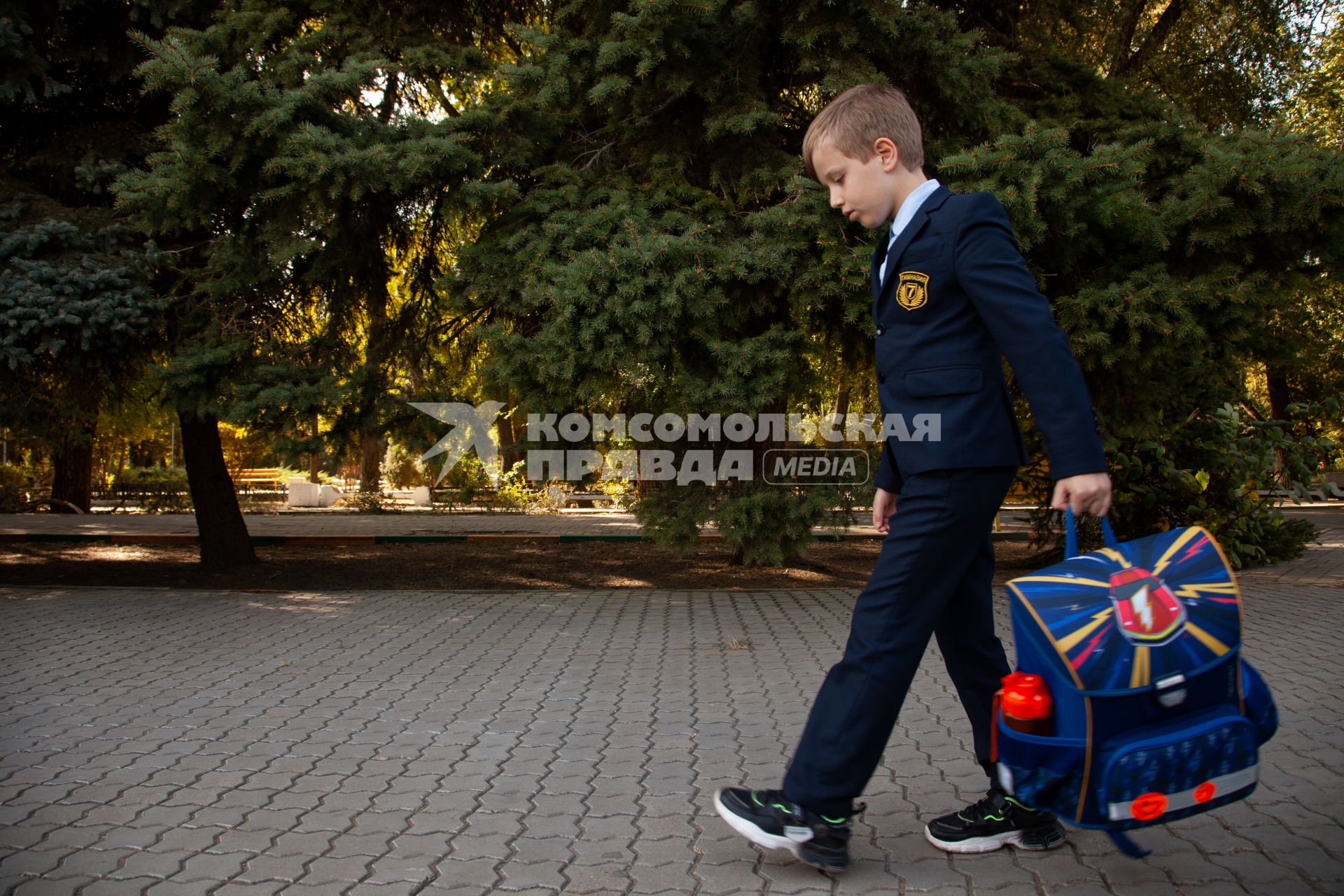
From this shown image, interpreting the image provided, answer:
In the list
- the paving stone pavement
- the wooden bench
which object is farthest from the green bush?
the wooden bench

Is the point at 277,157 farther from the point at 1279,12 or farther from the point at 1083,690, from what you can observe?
the point at 1279,12

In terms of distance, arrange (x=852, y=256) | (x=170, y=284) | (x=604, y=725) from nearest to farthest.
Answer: (x=604, y=725) < (x=852, y=256) < (x=170, y=284)

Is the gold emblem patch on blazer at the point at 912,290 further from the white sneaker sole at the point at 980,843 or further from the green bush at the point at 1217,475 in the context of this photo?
the green bush at the point at 1217,475

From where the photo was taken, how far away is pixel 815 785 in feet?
8.36

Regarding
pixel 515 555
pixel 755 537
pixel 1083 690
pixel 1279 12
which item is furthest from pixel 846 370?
pixel 1279 12

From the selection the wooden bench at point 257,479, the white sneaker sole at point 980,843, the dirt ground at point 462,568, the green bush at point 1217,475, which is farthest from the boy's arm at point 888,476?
the wooden bench at point 257,479

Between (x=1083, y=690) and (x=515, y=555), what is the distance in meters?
10.0

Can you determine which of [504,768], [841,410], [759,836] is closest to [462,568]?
[841,410]

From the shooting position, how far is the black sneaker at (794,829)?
256 cm

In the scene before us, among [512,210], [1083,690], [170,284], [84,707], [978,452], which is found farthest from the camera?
[170,284]

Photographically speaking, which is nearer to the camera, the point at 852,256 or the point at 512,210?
the point at 852,256

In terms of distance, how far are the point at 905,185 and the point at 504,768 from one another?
2.65 m

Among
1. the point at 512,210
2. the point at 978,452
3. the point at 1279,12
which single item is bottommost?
the point at 978,452

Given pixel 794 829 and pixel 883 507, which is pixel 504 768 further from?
pixel 883 507
